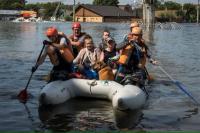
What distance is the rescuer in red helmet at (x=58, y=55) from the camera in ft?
38.6

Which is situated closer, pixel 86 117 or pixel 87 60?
pixel 86 117

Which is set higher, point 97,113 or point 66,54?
point 66,54

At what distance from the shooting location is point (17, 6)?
160 meters

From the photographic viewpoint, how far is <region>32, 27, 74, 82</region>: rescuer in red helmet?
38.6ft

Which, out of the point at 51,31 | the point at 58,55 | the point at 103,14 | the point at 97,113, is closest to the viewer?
the point at 97,113

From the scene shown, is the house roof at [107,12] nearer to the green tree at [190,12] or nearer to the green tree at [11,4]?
the green tree at [190,12]

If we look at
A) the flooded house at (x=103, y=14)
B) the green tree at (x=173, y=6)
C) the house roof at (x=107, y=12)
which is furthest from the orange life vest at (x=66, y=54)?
the green tree at (x=173, y=6)

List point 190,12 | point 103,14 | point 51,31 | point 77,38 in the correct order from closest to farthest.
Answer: point 51,31 → point 77,38 → point 103,14 → point 190,12

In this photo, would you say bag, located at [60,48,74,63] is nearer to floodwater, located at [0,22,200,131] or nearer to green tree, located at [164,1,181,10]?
floodwater, located at [0,22,200,131]

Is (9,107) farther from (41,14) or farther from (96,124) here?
(41,14)

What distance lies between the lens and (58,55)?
1198cm

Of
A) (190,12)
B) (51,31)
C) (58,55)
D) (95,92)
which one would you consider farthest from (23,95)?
(190,12)

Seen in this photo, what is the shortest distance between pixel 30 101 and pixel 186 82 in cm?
626

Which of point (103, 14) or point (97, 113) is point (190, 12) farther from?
point (97, 113)
